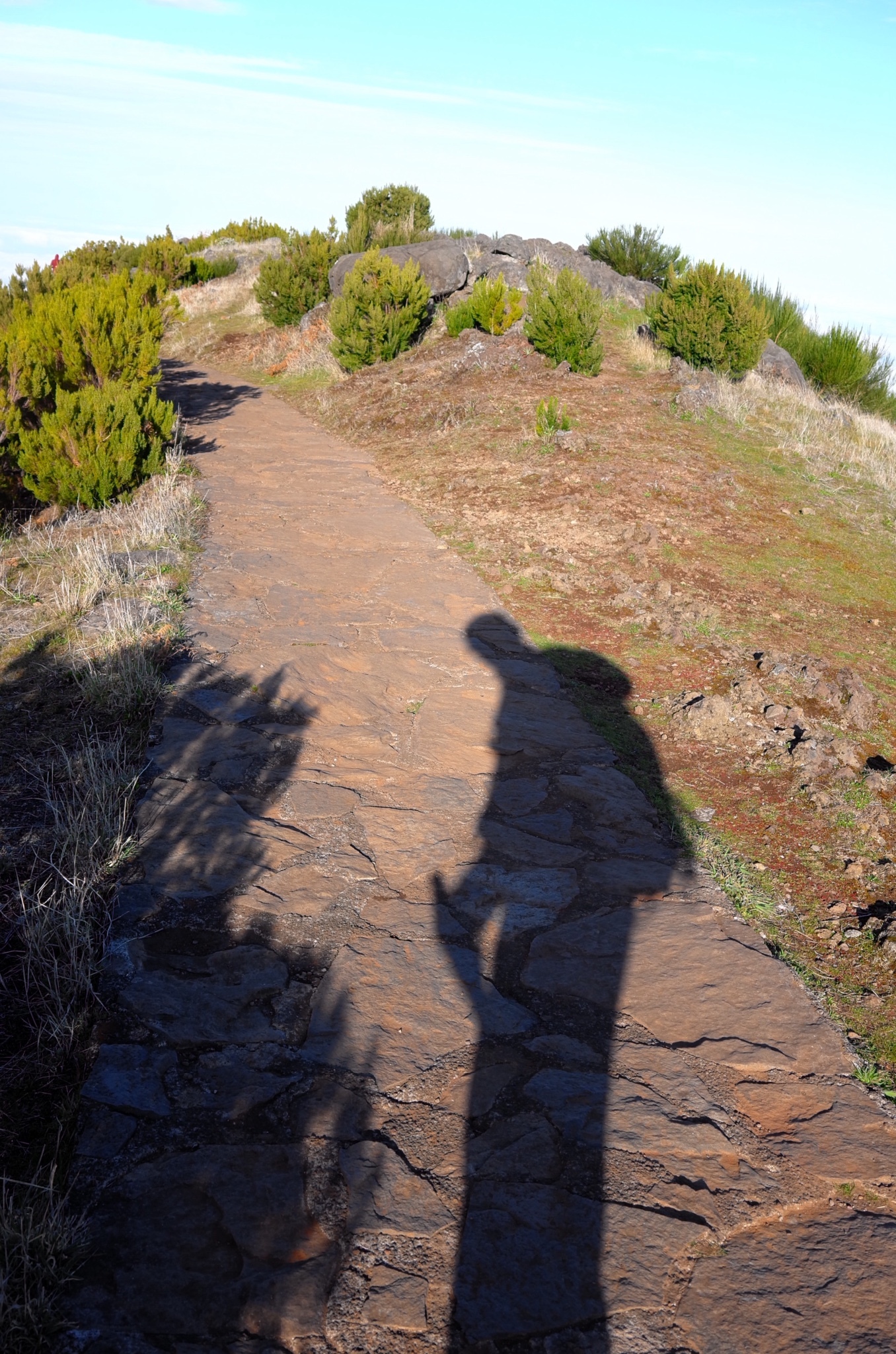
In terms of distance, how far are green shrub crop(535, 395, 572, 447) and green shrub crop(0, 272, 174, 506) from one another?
350 cm

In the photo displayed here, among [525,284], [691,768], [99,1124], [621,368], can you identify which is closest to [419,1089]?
[99,1124]

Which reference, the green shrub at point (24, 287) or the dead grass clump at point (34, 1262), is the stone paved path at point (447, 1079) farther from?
the green shrub at point (24, 287)

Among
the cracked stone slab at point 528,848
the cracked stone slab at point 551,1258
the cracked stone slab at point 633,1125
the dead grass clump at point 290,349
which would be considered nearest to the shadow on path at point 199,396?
the dead grass clump at point 290,349

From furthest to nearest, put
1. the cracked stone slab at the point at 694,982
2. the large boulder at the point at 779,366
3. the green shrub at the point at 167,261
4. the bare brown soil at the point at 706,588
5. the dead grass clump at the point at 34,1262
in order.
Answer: the green shrub at the point at 167,261 → the large boulder at the point at 779,366 → the bare brown soil at the point at 706,588 → the cracked stone slab at the point at 694,982 → the dead grass clump at the point at 34,1262

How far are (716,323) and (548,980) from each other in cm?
1026

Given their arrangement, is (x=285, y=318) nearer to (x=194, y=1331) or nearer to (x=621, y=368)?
(x=621, y=368)

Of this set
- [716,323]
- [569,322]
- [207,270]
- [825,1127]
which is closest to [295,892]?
[825,1127]

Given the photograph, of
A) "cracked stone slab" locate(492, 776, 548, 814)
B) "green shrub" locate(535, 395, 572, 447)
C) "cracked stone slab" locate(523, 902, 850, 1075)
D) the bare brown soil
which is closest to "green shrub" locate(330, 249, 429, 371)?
the bare brown soil

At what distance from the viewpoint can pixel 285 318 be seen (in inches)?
655

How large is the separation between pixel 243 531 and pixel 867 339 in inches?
434

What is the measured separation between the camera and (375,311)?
1259 cm

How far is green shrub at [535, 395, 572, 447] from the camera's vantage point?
30.4ft

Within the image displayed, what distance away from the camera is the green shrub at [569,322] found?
11.1 m

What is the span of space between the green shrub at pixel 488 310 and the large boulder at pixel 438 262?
1.39 metres
